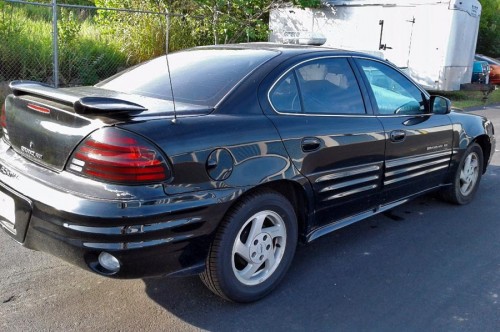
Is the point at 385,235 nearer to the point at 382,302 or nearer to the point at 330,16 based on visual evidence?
the point at 382,302

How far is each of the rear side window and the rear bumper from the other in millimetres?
822

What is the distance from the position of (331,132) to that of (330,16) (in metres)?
11.4

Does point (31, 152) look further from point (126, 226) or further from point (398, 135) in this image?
point (398, 135)

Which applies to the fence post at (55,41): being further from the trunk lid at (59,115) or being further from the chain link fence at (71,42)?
the trunk lid at (59,115)

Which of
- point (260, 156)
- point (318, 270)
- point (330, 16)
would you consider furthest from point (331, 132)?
point (330, 16)

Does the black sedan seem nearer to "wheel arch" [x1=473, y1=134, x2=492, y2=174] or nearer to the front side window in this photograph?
the front side window

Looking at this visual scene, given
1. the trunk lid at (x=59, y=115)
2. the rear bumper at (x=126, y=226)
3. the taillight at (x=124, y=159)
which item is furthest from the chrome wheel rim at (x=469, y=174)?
the taillight at (x=124, y=159)

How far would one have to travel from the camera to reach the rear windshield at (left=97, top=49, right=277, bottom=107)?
10.6ft

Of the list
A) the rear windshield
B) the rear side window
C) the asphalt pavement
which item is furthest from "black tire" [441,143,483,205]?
the rear windshield

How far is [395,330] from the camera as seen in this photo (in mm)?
2930

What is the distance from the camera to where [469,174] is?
5254 millimetres

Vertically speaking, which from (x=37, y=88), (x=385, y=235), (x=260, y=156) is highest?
(x=37, y=88)

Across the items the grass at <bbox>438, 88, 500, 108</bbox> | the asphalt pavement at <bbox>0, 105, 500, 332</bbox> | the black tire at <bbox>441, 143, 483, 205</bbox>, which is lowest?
the grass at <bbox>438, 88, 500, 108</bbox>

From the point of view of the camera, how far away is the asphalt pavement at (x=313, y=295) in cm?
296
